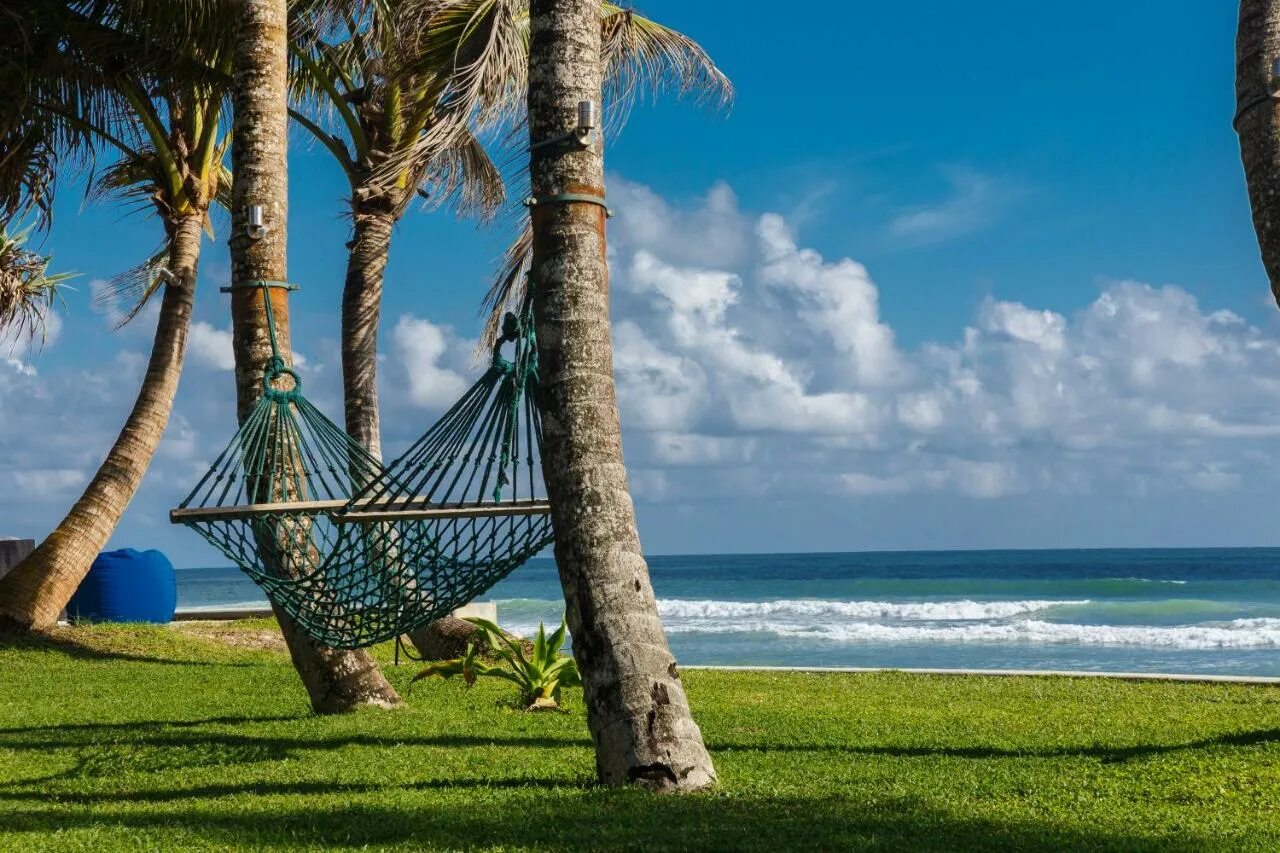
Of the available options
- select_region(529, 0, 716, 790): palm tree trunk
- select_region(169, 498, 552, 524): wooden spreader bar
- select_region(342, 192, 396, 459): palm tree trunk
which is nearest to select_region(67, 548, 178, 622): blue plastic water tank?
select_region(342, 192, 396, 459): palm tree trunk

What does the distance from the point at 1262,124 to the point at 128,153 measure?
8.13m

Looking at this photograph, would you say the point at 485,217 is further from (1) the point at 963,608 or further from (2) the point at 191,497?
(1) the point at 963,608

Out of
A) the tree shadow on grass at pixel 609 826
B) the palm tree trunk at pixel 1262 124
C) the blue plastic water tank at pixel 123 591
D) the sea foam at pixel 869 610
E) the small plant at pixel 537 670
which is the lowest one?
the sea foam at pixel 869 610

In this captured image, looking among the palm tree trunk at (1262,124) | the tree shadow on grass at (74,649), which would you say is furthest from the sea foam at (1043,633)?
the palm tree trunk at (1262,124)

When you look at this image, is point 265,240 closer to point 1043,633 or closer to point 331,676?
point 331,676

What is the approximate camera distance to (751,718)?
19.9 feet

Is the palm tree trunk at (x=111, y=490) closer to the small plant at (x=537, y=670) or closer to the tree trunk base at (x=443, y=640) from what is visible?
the tree trunk base at (x=443, y=640)

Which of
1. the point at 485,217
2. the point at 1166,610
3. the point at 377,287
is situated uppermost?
the point at 485,217

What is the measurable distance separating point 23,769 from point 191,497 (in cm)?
127

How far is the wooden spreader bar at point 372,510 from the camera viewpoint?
Answer: 4355 millimetres

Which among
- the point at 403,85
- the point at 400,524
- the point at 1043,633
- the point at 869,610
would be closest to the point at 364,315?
the point at 403,85

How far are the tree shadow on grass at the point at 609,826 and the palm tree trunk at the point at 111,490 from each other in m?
5.97

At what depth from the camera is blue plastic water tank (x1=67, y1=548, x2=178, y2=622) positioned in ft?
37.8

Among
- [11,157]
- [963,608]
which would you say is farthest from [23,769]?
[963,608]
